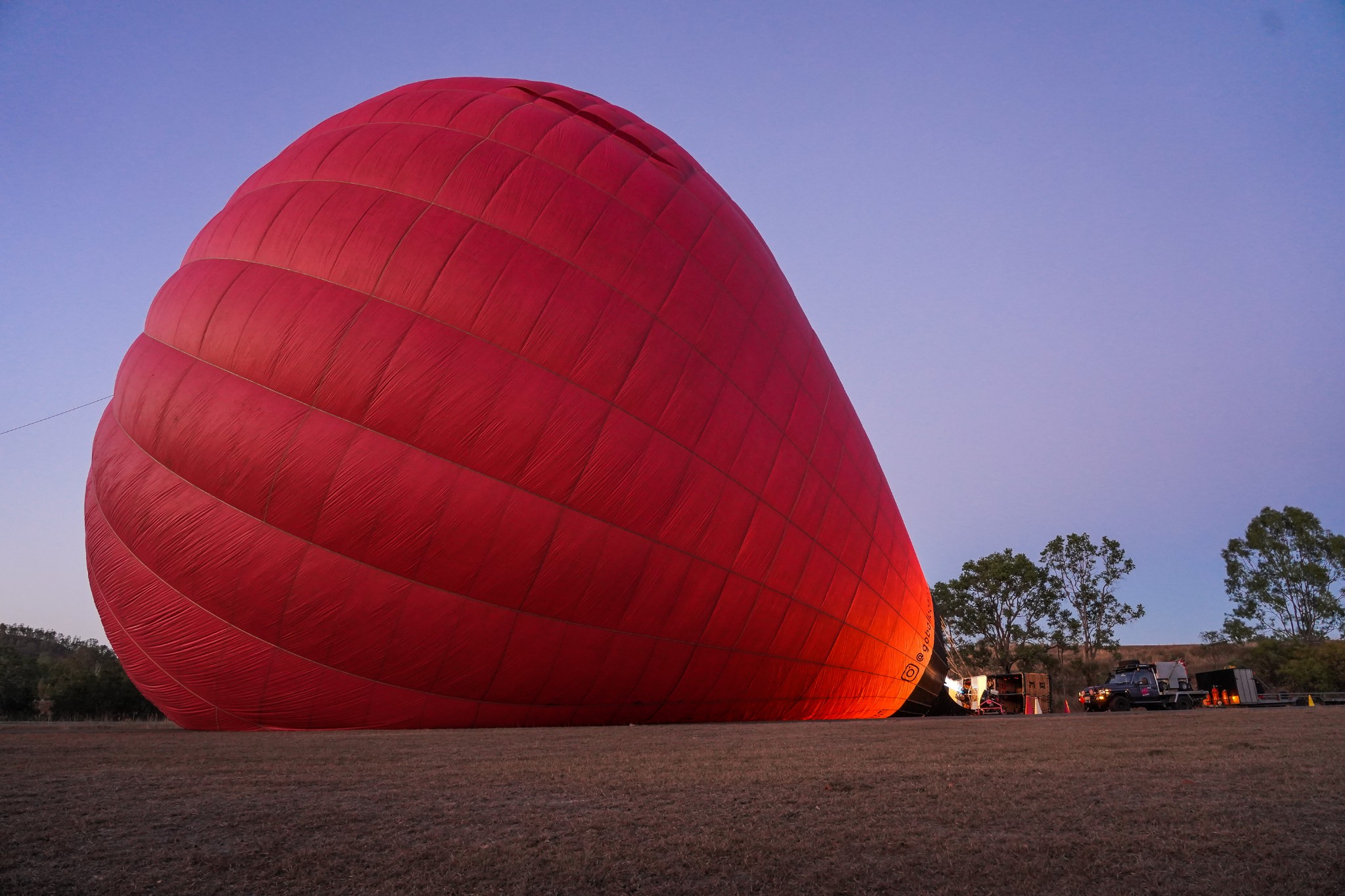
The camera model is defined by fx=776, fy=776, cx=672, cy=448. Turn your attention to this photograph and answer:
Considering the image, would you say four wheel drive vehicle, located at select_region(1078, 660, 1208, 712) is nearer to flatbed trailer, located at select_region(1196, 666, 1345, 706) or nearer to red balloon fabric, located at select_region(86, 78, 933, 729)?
flatbed trailer, located at select_region(1196, 666, 1345, 706)

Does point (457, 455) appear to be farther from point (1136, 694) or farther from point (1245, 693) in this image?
point (1245, 693)

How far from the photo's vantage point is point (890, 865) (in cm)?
353

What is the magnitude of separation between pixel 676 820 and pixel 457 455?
7662 millimetres

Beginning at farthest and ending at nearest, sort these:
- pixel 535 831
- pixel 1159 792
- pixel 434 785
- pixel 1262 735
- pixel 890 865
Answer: pixel 1262 735 → pixel 434 785 → pixel 1159 792 → pixel 535 831 → pixel 890 865

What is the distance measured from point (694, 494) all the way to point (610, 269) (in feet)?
12.9

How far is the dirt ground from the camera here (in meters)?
3.31

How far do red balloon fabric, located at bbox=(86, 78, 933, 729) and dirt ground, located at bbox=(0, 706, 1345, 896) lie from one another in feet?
10.3

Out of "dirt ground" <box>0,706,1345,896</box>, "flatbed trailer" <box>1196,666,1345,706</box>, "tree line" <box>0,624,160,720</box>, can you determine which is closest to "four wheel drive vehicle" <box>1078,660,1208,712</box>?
"flatbed trailer" <box>1196,666,1345,706</box>

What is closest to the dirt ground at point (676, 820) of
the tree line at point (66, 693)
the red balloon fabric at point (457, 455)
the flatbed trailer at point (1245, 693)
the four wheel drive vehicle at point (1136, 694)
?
the red balloon fabric at point (457, 455)

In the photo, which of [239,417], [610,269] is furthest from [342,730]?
[610,269]

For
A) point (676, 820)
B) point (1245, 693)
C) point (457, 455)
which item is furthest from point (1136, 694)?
point (676, 820)

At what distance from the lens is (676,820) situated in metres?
4.53

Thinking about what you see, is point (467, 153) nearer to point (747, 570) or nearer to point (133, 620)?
point (747, 570)

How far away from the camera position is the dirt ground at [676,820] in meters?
3.31
